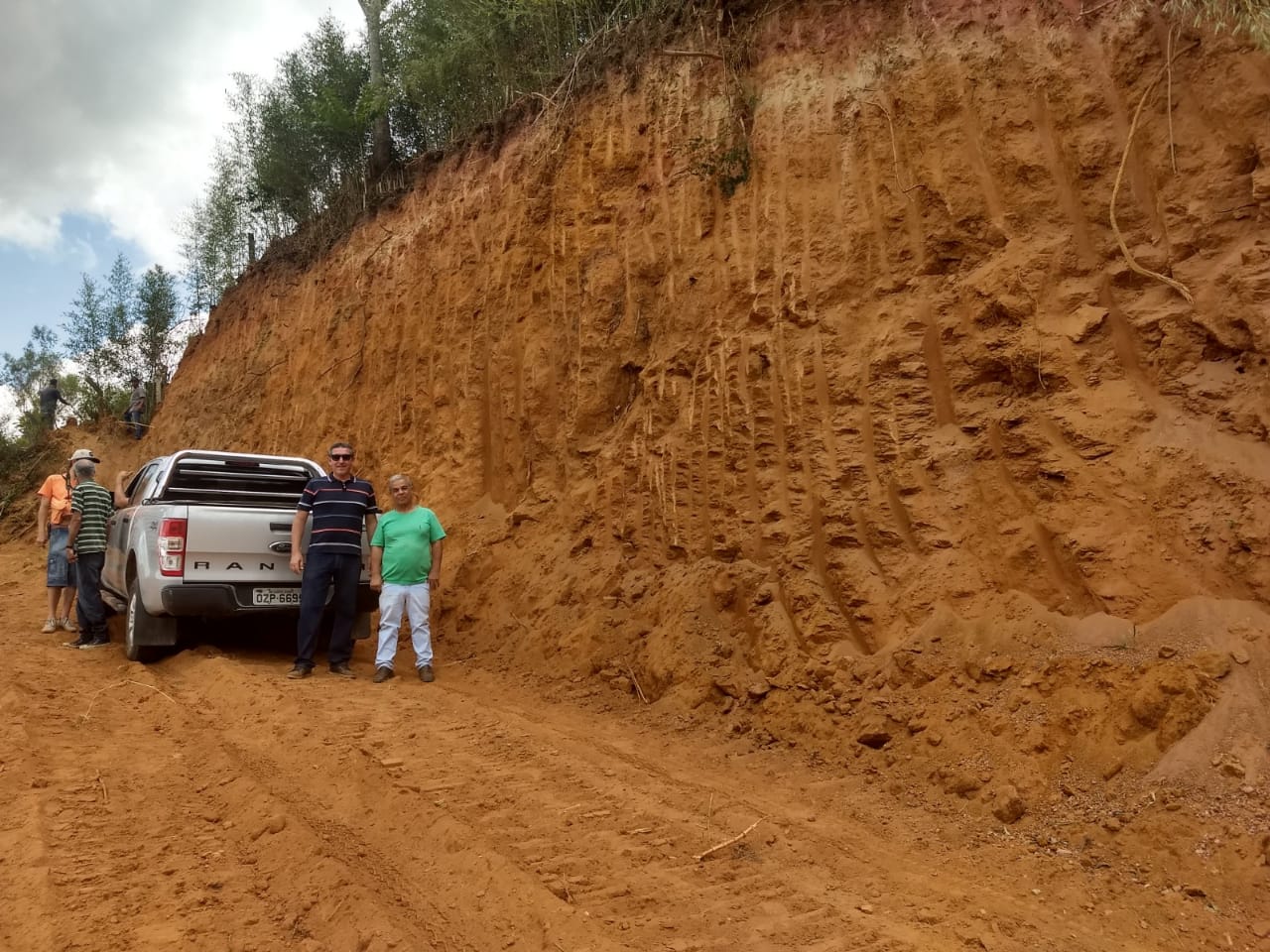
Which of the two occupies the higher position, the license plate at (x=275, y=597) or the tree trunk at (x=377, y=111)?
the tree trunk at (x=377, y=111)

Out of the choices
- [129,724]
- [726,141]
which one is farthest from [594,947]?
[726,141]

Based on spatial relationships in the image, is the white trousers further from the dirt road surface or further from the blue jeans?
the blue jeans

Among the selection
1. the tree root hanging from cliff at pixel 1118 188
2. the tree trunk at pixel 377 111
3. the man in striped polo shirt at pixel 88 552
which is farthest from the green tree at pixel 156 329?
the tree root hanging from cliff at pixel 1118 188

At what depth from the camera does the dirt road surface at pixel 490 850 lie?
291 centimetres

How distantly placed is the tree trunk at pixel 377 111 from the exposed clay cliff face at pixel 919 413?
7.12m

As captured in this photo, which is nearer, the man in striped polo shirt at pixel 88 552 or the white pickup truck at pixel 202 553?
the white pickup truck at pixel 202 553

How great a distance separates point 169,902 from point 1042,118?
631 cm

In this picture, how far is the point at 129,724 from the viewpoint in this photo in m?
5.38

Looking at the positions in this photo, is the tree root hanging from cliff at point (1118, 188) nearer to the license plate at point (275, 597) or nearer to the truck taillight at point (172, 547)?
the license plate at point (275, 597)

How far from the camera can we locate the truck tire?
711 cm


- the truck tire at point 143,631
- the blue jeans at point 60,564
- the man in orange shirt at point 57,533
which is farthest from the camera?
the blue jeans at point 60,564

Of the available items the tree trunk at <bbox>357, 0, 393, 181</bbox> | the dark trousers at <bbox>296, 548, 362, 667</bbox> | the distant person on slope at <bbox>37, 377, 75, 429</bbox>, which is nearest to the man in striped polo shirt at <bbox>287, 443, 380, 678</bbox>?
the dark trousers at <bbox>296, 548, 362, 667</bbox>

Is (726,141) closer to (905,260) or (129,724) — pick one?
(905,260)

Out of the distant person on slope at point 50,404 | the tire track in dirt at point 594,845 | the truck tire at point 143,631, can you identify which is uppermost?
the distant person on slope at point 50,404
